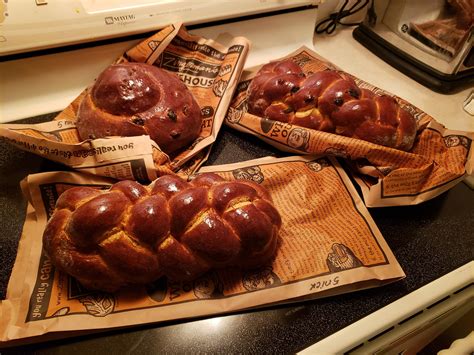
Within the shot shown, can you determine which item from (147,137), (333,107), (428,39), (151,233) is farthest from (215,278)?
(428,39)

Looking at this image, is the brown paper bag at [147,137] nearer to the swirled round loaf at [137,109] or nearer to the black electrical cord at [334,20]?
the swirled round loaf at [137,109]

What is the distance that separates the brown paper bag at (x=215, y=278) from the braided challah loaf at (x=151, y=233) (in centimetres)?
4

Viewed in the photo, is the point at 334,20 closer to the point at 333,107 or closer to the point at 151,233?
the point at 333,107

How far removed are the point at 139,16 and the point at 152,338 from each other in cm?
65

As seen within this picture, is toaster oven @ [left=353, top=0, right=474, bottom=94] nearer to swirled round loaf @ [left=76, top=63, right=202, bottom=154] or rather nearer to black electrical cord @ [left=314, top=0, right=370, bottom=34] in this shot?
black electrical cord @ [left=314, top=0, right=370, bottom=34]

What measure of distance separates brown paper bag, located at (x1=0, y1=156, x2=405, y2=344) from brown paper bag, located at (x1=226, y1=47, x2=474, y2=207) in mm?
77

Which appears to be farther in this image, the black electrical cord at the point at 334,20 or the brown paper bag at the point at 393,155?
the black electrical cord at the point at 334,20

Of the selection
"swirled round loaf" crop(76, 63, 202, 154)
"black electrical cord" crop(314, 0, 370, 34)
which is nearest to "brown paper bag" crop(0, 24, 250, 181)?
"swirled round loaf" crop(76, 63, 202, 154)

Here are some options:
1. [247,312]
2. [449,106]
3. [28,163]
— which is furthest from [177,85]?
[449,106]

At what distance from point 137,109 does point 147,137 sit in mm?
80

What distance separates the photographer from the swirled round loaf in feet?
2.29

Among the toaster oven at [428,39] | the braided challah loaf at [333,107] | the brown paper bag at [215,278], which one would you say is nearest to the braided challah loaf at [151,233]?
the brown paper bag at [215,278]

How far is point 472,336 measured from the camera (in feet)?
1.99

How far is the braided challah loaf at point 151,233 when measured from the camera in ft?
1.71
